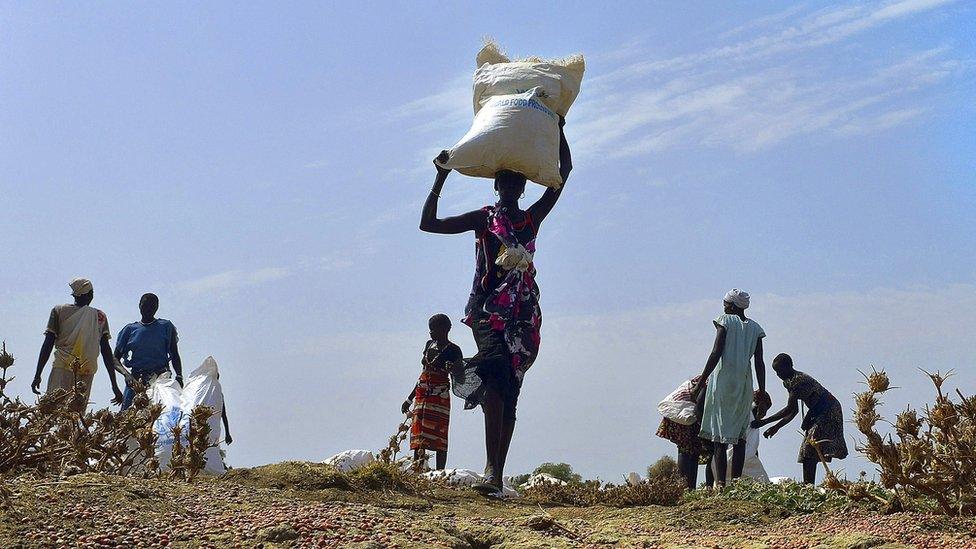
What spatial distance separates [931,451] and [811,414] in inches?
163

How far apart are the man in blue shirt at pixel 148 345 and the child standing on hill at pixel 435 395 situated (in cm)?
216

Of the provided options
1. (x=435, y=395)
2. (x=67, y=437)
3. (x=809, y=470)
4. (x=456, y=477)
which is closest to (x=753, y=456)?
(x=809, y=470)

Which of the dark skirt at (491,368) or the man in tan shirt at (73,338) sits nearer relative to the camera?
the dark skirt at (491,368)

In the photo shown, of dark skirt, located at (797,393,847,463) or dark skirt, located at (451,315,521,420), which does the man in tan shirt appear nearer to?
dark skirt, located at (451,315,521,420)

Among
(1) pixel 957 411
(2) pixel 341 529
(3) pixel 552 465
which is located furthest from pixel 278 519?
(3) pixel 552 465

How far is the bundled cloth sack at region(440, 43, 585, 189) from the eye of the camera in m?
7.13

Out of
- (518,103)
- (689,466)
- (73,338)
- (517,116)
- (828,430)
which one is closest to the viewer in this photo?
(517,116)

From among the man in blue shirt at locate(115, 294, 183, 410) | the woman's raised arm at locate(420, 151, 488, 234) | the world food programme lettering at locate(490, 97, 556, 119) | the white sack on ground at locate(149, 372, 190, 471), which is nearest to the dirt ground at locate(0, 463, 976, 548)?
the woman's raised arm at locate(420, 151, 488, 234)

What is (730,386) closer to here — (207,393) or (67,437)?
(207,393)

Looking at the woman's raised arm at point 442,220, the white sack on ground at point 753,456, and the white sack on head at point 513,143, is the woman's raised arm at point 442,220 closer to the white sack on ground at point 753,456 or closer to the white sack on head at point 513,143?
the white sack on head at point 513,143

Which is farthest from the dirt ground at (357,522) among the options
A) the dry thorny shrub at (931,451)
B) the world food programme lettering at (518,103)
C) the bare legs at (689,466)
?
the bare legs at (689,466)

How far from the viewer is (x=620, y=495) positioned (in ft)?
23.3

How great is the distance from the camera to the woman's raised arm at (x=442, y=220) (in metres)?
6.96

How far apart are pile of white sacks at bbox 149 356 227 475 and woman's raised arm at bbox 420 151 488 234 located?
2.67 m
